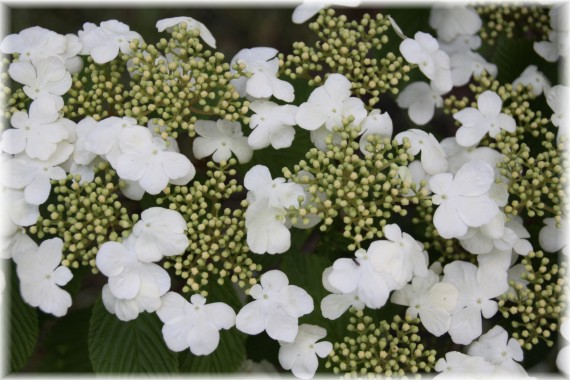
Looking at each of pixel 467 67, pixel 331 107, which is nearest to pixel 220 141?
pixel 331 107

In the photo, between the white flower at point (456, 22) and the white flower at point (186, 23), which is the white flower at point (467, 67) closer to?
the white flower at point (456, 22)

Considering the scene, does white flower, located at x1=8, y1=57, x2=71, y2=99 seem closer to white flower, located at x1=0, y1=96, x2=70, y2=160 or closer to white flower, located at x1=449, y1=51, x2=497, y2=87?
white flower, located at x1=0, y1=96, x2=70, y2=160

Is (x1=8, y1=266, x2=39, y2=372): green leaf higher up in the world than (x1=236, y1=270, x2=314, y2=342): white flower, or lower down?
lower down

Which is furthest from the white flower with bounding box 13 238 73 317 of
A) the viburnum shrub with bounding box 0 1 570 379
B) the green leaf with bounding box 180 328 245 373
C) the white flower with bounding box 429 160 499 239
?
the white flower with bounding box 429 160 499 239

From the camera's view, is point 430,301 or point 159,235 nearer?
point 159,235

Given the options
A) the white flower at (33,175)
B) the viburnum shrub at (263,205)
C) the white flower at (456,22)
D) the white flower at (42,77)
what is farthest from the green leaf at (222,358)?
the white flower at (456,22)

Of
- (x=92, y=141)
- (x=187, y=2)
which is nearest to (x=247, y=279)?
(x=92, y=141)

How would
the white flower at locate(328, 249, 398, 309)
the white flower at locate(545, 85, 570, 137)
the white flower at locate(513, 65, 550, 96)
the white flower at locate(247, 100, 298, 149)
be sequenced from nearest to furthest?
the white flower at locate(328, 249, 398, 309), the white flower at locate(247, 100, 298, 149), the white flower at locate(545, 85, 570, 137), the white flower at locate(513, 65, 550, 96)

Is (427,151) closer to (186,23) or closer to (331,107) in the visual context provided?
(331,107)
